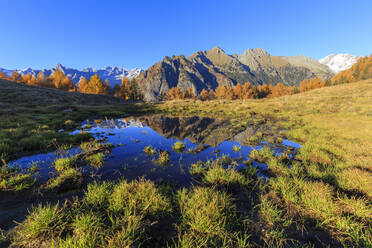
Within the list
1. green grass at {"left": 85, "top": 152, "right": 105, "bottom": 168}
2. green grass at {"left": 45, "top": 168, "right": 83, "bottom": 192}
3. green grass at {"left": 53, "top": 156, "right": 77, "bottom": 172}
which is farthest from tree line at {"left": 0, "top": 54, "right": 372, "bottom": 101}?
green grass at {"left": 45, "top": 168, "right": 83, "bottom": 192}

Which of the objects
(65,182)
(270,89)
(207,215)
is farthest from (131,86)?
(270,89)

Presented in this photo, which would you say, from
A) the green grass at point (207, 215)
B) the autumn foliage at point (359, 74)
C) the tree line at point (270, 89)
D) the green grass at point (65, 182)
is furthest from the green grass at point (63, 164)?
the autumn foliage at point (359, 74)

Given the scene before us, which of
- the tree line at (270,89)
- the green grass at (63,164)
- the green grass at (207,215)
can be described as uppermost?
the tree line at (270,89)

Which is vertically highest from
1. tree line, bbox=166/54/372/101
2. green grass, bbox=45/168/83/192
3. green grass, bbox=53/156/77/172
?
tree line, bbox=166/54/372/101

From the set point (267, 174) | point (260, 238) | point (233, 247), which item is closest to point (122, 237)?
point (233, 247)

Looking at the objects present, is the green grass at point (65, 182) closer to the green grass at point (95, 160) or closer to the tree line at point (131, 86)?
the green grass at point (95, 160)

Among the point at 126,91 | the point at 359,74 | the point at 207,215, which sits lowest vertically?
the point at 207,215

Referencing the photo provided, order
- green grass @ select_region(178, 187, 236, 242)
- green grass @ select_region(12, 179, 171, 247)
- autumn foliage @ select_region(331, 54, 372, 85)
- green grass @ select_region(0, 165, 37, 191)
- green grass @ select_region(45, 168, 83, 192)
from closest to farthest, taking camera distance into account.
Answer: green grass @ select_region(12, 179, 171, 247), green grass @ select_region(178, 187, 236, 242), green grass @ select_region(0, 165, 37, 191), green grass @ select_region(45, 168, 83, 192), autumn foliage @ select_region(331, 54, 372, 85)

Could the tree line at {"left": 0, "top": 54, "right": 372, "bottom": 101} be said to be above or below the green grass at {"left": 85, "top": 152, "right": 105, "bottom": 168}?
above

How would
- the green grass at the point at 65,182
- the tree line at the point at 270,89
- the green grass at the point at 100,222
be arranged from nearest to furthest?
1. the green grass at the point at 100,222
2. the green grass at the point at 65,182
3. the tree line at the point at 270,89

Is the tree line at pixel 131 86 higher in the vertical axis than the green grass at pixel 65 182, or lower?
higher

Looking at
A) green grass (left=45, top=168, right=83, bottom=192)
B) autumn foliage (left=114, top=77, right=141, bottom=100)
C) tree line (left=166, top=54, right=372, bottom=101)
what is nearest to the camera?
green grass (left=45, top=168, right=83, bottom=192)

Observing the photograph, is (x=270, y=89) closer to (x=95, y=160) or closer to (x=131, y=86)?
(x=131, y=86)

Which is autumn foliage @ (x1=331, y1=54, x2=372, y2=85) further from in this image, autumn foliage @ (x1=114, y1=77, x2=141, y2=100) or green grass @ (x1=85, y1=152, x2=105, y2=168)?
green grass @ (x1=85, y1=152, x2=105, y2=168)
